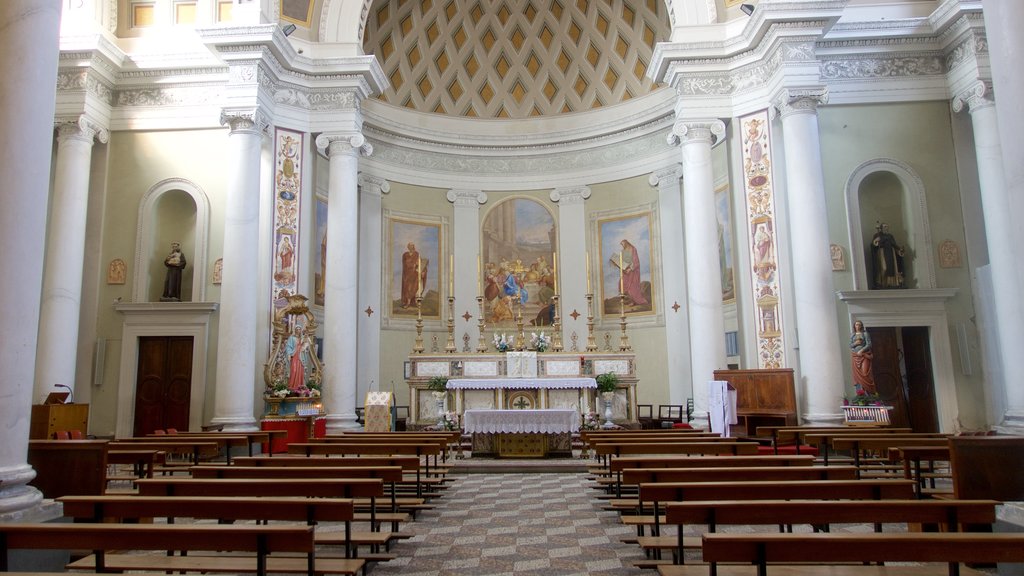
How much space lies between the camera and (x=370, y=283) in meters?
19.2

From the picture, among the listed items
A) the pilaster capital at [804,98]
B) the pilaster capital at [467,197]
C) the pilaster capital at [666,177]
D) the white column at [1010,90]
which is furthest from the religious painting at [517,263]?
the white column at [1010,90]

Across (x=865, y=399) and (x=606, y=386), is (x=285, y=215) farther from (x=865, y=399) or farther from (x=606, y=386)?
(x=865, y=399)

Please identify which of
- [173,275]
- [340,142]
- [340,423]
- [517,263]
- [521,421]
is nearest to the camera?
[521,421]

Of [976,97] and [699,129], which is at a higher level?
[699,129]

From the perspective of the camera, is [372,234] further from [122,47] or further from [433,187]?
[122,47]

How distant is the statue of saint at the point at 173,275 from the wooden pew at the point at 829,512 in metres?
14.2

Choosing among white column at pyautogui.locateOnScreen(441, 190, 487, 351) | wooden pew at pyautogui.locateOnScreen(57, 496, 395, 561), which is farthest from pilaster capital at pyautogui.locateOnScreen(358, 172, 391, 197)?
wooden pew at pyautogui.locateOnScreen(57, 496, 395, 561)

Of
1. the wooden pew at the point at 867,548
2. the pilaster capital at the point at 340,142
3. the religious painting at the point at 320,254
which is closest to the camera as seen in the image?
the wooden pew at the point at 867,548

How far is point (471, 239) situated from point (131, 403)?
9552 mm

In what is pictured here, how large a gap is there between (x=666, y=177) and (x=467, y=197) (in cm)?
561

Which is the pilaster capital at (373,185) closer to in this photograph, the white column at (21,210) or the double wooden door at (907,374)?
the double wooden door at (907,374)

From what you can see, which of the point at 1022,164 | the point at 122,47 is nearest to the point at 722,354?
the point at 1022,164

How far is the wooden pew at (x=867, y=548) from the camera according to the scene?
309 cm

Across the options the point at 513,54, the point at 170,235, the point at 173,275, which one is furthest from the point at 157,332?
the point at 513,54
